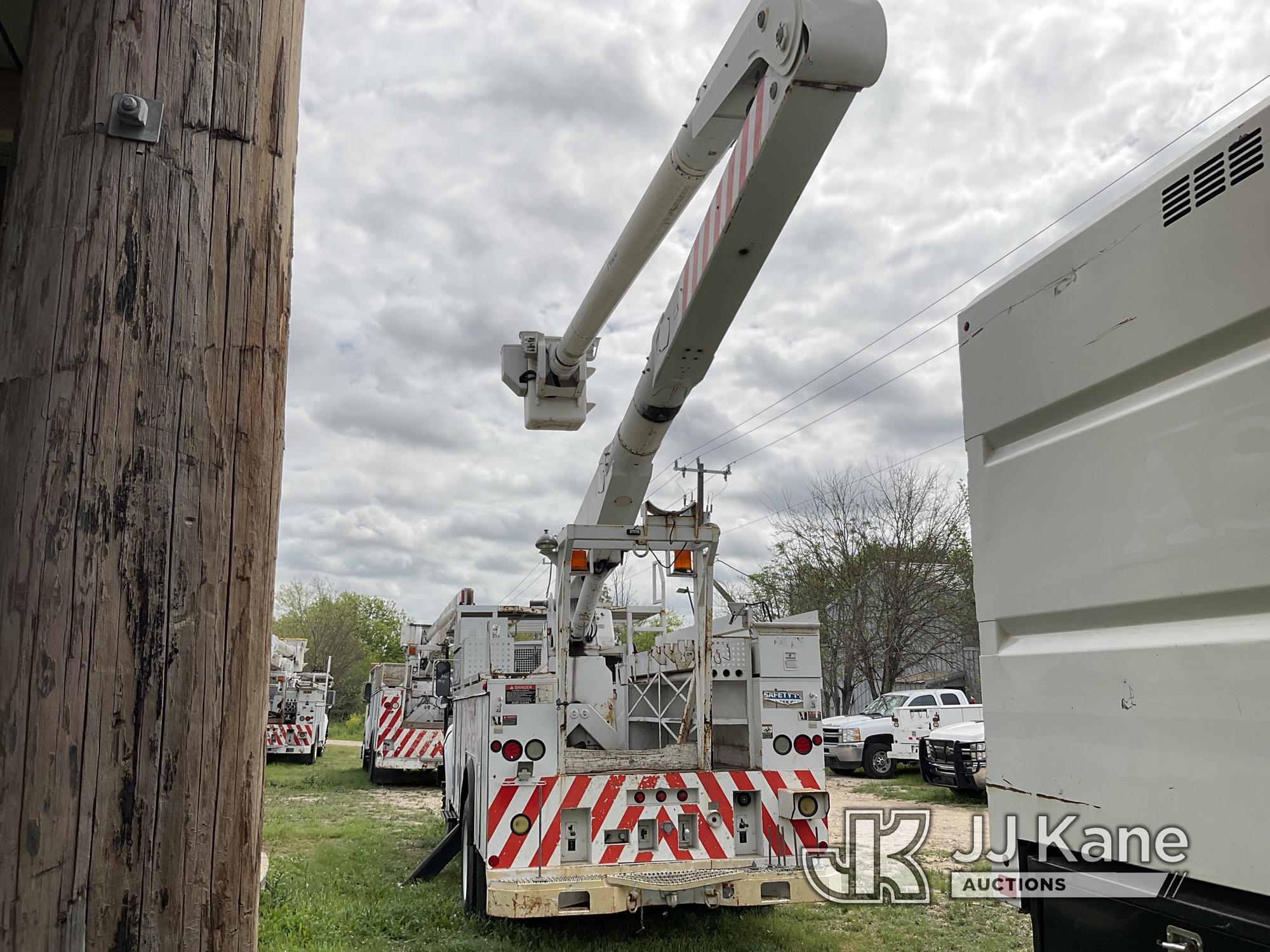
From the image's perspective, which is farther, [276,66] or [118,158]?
[276,66]

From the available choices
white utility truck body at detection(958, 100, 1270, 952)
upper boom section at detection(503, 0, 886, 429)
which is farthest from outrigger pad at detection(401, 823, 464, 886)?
white utility truck body at detection(958, 100, 1270, 952)

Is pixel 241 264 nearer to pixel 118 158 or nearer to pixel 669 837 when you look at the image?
pixel 118 158

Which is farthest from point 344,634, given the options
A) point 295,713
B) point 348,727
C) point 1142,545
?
point 1142,545

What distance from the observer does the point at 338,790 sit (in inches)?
680

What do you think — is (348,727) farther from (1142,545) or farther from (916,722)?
(1142,545)

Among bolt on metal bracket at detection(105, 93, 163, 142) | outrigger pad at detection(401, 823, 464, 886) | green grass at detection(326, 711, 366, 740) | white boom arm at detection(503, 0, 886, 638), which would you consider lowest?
green grass at detection(326, 711, 366, 740)

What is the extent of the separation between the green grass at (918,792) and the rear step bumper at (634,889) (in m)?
8.64

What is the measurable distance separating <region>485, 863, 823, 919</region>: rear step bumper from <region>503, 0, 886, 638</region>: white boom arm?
7.35 ft

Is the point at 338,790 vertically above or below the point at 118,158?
below

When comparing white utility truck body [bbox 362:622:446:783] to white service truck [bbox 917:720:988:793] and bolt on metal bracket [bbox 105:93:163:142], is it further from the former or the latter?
bolt on metal bracket [bbox 105:93:163:142]

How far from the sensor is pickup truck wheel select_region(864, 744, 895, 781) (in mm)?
19062

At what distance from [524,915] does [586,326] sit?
3774 millimetres

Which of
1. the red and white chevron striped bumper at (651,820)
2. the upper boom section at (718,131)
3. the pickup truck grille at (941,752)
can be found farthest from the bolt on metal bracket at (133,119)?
the pickup truck grille at (941,752)

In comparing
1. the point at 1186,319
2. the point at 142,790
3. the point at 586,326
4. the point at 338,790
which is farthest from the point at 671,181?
the point at 338,790
